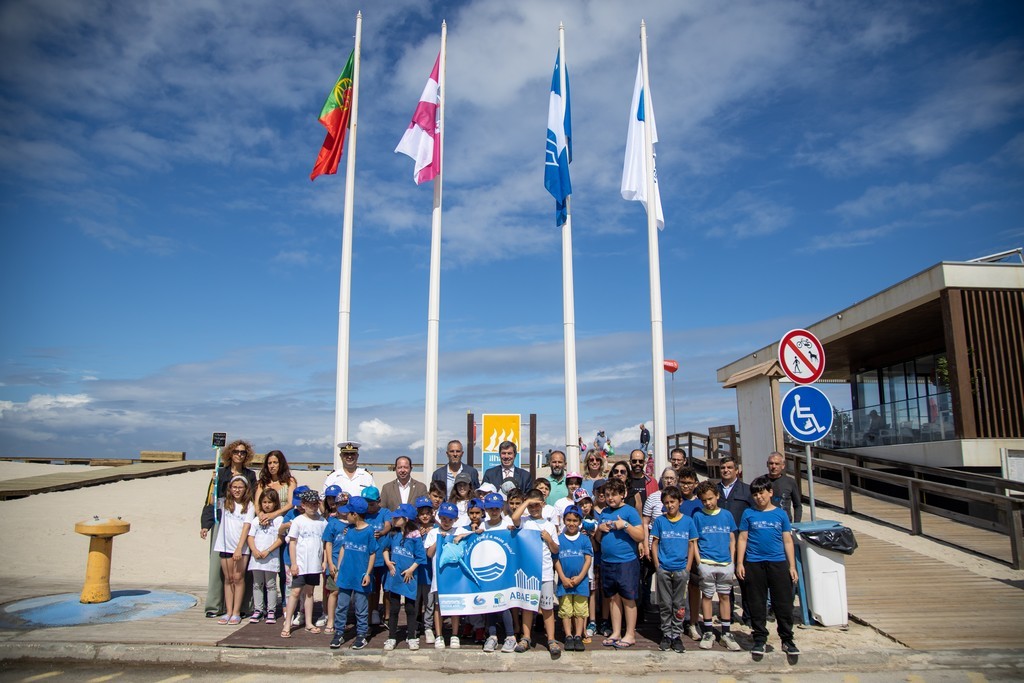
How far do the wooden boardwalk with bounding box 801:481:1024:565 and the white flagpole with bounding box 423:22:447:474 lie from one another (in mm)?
7598

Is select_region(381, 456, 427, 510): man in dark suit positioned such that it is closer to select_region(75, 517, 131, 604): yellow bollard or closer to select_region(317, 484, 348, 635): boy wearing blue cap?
select_region(317, 484, 348, 635): boy wearing blue cap

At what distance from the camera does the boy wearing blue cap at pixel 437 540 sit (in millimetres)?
7623

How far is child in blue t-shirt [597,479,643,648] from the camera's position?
295 inches

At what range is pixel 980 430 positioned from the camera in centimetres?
1556

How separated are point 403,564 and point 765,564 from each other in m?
3.81

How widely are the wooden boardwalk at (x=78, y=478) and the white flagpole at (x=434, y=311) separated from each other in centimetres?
1306

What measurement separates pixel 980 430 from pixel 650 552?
456 inches

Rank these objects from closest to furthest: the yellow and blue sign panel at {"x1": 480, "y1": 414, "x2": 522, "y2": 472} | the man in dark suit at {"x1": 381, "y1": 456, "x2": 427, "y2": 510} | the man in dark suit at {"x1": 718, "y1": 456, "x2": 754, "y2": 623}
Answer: the man in dark suit at {"x1": 718, "y1": 456, "x2": 754, "y2": 623}
the man in dark suit at {"x1": 381, "y1": 456, "x2": 427, "y2": 510}
the yellow and blue sign panel at {"x1": 480, "y1": 414, "x2": 522, "y2": 472}

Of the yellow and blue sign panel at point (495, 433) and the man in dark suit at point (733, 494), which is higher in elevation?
the yellow and blue sign panel at point (495, 433)

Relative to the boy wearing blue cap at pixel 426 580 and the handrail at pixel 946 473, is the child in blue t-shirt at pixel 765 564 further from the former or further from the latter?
the handrail at pixel 946 473

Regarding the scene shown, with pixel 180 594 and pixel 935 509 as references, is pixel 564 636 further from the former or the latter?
pixel 935 509

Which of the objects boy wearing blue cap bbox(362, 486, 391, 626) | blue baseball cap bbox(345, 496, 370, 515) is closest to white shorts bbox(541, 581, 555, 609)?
boy wearing blue cap bbox(362, 486, 391, 626)

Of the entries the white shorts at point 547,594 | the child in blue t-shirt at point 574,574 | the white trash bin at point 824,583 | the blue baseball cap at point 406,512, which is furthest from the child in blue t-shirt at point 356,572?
the white trash bin at point 824,583

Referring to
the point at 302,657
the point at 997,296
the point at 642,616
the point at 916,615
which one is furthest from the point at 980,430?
the point at 302,657
